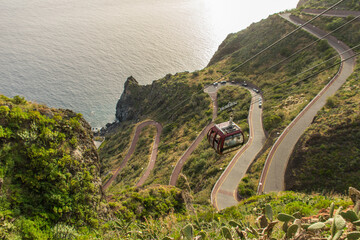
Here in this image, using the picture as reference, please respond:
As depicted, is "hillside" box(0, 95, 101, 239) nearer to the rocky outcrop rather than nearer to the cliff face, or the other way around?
the cliff face

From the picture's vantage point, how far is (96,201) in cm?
1459

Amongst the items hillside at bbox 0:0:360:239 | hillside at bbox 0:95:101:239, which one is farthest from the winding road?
hillside at bbox 0:95:101:239

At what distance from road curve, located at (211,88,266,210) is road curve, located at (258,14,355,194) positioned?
118 inches

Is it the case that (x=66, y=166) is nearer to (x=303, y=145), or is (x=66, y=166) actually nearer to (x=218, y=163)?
(x=218, y=163)

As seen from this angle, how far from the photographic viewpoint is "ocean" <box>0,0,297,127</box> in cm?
8212

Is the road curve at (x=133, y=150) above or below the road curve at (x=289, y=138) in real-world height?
below

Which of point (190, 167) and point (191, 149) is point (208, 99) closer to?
point (191, 149)

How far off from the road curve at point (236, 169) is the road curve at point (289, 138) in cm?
300

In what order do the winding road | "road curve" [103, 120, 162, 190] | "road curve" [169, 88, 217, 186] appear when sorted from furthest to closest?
"road curve" [103, 120, 162, 190] < "road curve" [169, 88, 217, 186] < the winding road

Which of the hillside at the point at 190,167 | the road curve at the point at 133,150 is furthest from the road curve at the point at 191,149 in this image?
the road curve at the point at 133,150

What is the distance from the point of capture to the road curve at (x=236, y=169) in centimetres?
2609

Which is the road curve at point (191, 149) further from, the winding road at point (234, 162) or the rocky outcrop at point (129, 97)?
the rocky outcrop at point (129, 97)

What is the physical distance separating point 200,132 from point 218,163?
11962mm

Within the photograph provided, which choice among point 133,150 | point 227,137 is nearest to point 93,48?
point 133,150
